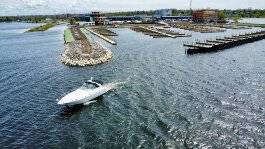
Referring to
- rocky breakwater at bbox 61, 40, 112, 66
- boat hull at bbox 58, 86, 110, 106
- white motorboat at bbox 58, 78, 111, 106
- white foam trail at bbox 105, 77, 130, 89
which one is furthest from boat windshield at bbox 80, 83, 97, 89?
rocky breakwater at bbox 61, 40, 112, 66

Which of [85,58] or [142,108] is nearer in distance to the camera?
[142,108]

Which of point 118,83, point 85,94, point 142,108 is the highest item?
point 85,94

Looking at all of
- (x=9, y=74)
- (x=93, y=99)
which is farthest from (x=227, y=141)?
(x=9, y=74)

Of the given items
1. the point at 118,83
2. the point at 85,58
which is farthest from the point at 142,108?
the point at 85,58

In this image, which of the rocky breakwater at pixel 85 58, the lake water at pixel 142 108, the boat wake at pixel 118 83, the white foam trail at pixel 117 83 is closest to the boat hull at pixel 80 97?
the lake water at pixel 142 108

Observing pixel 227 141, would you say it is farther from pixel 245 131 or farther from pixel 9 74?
pixel 9 74

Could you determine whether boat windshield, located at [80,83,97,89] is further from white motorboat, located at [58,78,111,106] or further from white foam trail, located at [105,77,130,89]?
white foam trail, located at [105,77,130,89]

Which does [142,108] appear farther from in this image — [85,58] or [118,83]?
[85,58]

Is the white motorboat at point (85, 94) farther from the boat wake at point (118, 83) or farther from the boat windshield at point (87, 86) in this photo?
the boat wake at point (118, 83)
